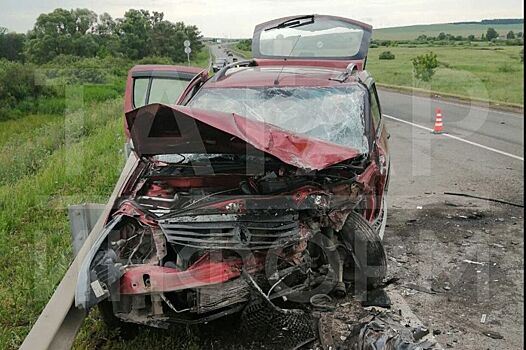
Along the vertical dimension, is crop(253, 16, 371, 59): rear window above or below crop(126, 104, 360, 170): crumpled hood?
above

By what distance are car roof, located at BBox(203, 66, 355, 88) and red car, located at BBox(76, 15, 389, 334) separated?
0.67 metres

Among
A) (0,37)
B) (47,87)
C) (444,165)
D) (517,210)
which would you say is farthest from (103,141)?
(0,37)

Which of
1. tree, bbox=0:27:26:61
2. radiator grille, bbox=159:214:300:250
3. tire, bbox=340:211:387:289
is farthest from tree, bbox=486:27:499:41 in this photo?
radiator grille, bbox=159:214:300:250

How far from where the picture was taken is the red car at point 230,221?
3414mm

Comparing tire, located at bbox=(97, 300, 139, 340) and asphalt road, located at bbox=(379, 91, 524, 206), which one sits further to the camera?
asphalt road, located at bbox=(379, 91, 524, 206)

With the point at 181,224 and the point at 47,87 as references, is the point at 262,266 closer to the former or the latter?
the point at 181,224

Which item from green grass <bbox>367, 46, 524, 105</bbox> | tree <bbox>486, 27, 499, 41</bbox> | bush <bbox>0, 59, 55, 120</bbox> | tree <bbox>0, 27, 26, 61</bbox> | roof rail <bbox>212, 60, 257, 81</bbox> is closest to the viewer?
roof rail <bbox>212, 60, 257, 81</bbox>

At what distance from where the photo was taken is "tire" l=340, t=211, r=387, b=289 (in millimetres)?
Result: 3920

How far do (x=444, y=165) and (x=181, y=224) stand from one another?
721 centimetres

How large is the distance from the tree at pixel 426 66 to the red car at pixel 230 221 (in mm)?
25083

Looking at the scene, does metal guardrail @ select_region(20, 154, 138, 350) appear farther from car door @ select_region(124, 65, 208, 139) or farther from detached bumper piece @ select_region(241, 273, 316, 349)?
car door @ select_region(124, 65, 208, 139)

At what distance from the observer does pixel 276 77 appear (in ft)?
17.4

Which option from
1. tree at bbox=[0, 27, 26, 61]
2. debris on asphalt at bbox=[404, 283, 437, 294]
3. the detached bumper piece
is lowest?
the detached bumper piece

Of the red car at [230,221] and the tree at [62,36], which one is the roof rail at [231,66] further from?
the tree at [62,36]
